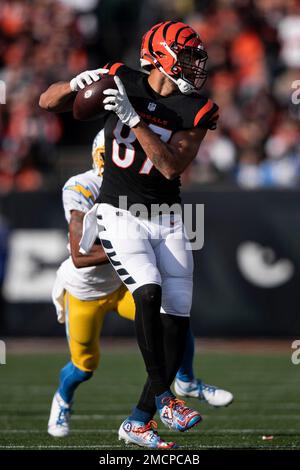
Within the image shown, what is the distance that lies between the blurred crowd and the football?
5395 millimetres

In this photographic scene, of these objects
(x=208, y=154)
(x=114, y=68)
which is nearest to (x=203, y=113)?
(x=114, y=68)

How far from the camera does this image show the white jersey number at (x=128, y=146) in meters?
4.72

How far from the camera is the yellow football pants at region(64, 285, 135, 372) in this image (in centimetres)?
547

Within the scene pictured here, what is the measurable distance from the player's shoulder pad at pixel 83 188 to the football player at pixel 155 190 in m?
0.52

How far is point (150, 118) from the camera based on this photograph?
4.72m

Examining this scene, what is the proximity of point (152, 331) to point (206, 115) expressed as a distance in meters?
1.03

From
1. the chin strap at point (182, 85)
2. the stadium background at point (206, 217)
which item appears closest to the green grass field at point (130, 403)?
the stadium background at point (206, 217)

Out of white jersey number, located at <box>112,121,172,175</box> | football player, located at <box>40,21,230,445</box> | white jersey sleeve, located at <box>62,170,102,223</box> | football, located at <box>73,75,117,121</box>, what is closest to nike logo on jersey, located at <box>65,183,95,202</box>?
white jersey sleeve, located at <box>62,170,102,223</box>

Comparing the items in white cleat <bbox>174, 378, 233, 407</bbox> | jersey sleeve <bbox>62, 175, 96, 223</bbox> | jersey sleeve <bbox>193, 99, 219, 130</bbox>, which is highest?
jersey sleeve <bbox>193, 99, 219, 130</bbox>

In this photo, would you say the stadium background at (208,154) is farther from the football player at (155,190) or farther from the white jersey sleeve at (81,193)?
the football player at (155,190)

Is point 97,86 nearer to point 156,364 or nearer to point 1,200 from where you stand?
point 156,364

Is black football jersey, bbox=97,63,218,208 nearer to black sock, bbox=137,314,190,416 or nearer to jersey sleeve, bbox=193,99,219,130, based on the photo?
jersey sleeve, bbox=193,99,219,130

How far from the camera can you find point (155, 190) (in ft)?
15.8
